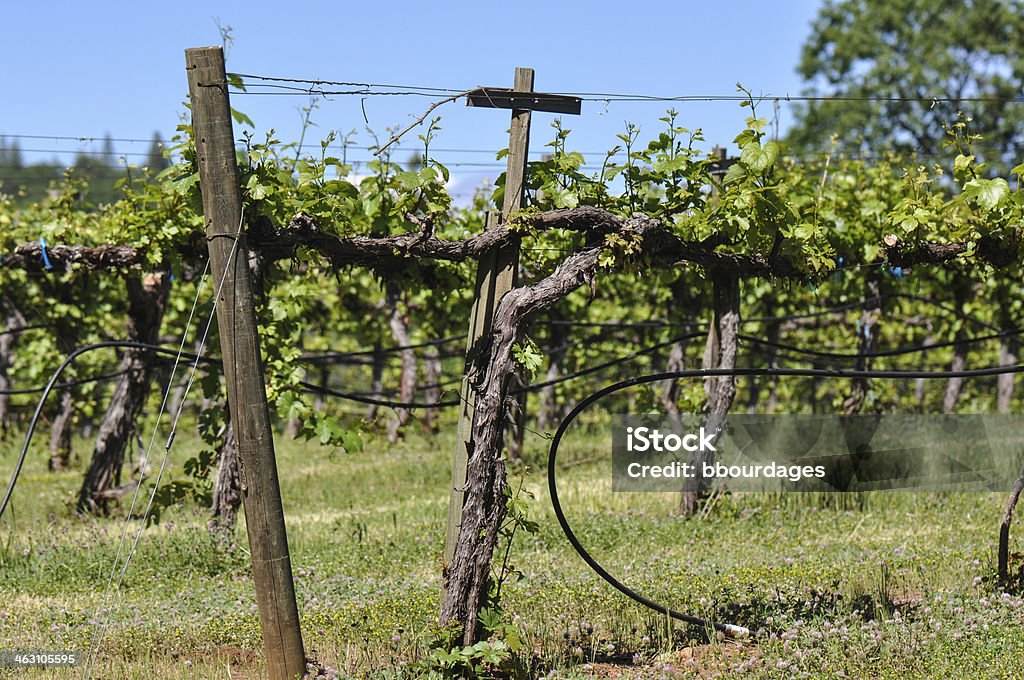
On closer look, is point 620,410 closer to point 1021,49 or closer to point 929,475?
point 929,475

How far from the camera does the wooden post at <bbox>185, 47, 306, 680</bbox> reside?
3.99m

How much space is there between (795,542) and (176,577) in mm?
4069


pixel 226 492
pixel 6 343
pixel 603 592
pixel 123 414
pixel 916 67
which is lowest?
pixel 603 592

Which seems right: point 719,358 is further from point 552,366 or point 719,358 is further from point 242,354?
point 552,366

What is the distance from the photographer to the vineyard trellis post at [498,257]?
4.48m

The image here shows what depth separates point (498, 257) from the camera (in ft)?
15.1

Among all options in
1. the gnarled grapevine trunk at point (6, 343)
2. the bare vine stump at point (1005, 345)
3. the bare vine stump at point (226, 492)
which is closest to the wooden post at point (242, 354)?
the bare vine stump at point (226, 492)

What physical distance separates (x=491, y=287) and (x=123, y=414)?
5.50 meters

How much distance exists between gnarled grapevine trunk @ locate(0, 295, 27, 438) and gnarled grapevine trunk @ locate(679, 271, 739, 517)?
1038cm

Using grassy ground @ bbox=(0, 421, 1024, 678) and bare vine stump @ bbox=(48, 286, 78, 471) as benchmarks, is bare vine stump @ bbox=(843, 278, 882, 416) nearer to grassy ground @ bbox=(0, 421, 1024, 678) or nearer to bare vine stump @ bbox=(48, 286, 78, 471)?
grassy ground @ bbox=(0, 421, 1024, 678)

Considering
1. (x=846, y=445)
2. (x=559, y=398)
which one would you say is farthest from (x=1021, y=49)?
(x=846, y=445)

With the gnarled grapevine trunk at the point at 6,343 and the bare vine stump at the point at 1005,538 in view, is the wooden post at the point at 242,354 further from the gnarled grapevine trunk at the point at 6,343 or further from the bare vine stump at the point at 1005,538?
the gnarled grapevine trunk at the point at 6,343

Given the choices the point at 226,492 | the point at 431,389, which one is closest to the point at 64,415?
the point at 431,389

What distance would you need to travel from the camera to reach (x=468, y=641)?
14.5ft
